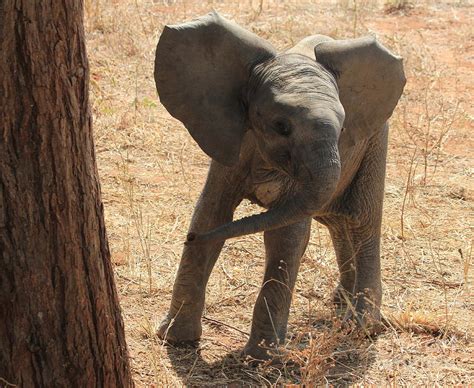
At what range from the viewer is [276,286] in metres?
4.46

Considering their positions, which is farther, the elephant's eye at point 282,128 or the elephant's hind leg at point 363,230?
the elephant's hind leg at point 363,230

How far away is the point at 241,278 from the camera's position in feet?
18.3

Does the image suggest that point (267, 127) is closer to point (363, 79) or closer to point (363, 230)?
point (363, 79)

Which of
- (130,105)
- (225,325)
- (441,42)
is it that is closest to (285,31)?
(441,42)

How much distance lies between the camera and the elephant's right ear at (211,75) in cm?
417

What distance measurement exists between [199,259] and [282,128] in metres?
0.96

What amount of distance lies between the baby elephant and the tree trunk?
0.66 metres

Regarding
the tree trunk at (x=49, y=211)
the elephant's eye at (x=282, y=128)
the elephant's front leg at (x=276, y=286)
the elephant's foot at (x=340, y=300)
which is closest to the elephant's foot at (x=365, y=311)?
the elephant's foot at (x=340, y=300)

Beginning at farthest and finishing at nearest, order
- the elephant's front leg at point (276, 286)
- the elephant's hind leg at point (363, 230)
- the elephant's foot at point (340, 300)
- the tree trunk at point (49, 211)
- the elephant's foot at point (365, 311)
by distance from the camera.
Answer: the elephant's foot at point (340, 300) → the elephant's hind leg at point (363, 230) → the elephant's foot at point (365, 311) → the elephant's front leg at point (276, 286) → the tree trunk at point (49, 211)

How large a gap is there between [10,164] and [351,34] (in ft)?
24.1

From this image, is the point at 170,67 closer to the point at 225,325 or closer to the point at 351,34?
the point at 225,325

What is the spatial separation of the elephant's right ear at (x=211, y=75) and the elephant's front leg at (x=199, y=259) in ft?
0.82

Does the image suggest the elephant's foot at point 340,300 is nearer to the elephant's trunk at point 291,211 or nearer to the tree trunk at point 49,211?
the elephant's trunk at point 291,211

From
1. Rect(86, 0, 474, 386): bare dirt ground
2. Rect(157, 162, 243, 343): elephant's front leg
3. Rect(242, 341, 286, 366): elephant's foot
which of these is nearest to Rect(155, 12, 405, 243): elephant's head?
Rect(157, 162, 243, 343): elephant's front leg
